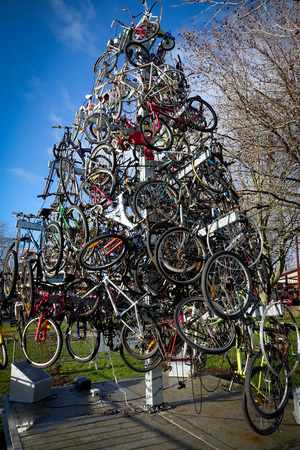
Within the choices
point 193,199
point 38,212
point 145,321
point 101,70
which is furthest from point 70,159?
point 145,321

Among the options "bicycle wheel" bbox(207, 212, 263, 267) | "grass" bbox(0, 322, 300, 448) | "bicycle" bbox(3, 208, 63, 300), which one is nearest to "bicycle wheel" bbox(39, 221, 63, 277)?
"bicycle" bbox(3, 208, 63, 300)

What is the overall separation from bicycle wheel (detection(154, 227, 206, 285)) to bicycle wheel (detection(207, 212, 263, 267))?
0.29 meters

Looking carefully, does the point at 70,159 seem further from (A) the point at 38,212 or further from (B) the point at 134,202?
(B) the point at 134,202

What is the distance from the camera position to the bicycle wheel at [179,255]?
5.53m

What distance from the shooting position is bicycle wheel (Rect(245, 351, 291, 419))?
16.6 ft

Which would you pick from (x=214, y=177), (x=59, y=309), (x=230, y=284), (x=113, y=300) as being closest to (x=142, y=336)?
(x=113, y=300)

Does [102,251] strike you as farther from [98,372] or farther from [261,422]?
[98,372]

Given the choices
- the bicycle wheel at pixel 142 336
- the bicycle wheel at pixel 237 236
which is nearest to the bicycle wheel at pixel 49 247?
the bicycle wheel at pixel 142 336

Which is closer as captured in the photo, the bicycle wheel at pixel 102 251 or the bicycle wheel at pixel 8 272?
the bicycle wheel at pixel 102 251

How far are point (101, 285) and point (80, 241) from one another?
4.46 ft

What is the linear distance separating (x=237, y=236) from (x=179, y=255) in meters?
1.06

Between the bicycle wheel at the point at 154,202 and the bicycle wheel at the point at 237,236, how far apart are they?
1.06 m

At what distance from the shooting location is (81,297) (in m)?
6.77

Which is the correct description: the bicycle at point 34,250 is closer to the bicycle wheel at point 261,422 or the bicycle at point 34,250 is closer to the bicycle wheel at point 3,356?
the bicycle wheel at point 3,356
